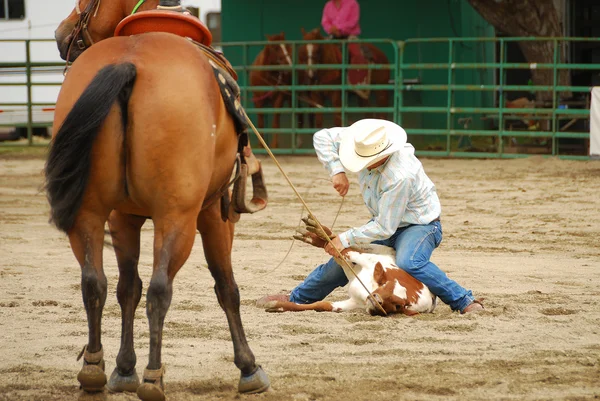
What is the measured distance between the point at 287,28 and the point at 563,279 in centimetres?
1126

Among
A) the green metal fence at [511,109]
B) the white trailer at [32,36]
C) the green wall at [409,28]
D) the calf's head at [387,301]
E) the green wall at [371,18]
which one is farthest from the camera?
the white trailer at [32,36]

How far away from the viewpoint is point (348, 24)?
15.3m

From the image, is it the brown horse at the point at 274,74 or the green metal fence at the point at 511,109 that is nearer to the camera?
the green metal fence at the point at 511,109

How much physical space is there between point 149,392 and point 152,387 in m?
0.02

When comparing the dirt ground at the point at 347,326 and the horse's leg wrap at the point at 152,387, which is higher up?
the horse's leg wrap at the point at 152,387

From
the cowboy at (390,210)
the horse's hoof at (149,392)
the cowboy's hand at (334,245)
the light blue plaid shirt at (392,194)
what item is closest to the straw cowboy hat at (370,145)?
the cowboy at (390,210)

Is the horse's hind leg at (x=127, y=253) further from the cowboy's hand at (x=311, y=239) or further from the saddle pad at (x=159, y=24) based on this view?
the cowboy's hand at (x=311, y=239)

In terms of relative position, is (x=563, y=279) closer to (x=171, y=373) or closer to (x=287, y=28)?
(x=171, y=373)

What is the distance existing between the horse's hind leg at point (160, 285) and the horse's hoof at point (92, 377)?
0.31 metres

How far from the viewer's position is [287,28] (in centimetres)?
1717

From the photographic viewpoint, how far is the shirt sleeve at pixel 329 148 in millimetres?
6059

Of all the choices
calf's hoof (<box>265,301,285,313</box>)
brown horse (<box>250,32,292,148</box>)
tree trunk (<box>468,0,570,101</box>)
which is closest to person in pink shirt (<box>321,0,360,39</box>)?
brown horse (<box>250,32,292,148</box>)

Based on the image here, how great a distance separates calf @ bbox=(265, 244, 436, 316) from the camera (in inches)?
224

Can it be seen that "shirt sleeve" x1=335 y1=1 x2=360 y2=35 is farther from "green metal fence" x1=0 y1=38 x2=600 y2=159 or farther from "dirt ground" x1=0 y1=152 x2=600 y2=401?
"dirt ground" x1=0 y1=152 x2=600 y2=401
